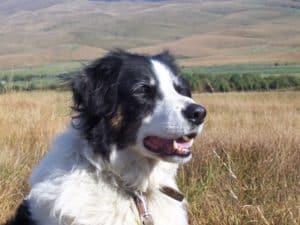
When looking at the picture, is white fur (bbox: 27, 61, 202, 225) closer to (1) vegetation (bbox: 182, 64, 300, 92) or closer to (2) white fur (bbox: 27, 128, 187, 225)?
(2) white fur (bbox: 27, 128, 187, 225)

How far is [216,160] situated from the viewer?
6.81 meters

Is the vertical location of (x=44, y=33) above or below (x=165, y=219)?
below

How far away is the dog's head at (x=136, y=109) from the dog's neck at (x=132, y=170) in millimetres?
57

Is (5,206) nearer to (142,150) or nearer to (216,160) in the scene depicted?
(142,150)

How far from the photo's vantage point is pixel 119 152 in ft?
14.6

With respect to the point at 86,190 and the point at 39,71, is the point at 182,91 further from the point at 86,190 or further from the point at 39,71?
the point at 39,71

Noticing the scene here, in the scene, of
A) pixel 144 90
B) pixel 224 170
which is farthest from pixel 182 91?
pixel 224 170

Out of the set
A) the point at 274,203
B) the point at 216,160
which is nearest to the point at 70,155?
the point at 274,203

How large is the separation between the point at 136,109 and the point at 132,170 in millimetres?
412

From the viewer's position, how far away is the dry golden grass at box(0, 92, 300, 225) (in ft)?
17.1

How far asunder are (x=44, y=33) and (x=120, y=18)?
3111 cm

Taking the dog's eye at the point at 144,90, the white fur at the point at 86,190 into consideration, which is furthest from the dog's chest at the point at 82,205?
the dog's eye at the point at 144,90

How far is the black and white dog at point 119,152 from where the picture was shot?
425 centimetres

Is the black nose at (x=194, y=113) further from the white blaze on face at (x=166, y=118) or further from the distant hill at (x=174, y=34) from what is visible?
the distant hill at (x=174, y=34)
